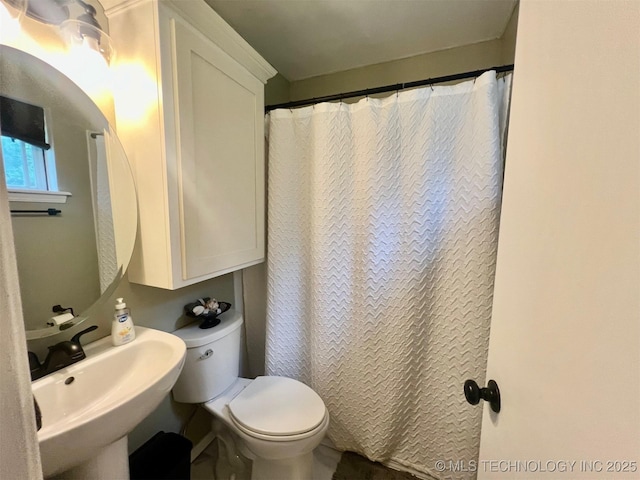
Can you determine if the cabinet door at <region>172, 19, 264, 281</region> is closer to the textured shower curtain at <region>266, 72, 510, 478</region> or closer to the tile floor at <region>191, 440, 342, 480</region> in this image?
the textured shower curtain at <region>266, 72, 510, 478</region>

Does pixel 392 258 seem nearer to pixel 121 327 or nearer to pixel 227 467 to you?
pixel 121 327

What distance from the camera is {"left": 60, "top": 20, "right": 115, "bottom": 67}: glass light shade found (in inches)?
35.8

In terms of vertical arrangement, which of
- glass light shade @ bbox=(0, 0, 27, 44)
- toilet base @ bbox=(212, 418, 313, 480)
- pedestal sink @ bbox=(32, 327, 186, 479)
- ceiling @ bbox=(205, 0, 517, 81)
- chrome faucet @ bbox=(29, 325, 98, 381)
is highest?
ceiling @ bbox=(205, 0, 517, 81)

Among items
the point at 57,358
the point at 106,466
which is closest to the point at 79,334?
the point at 57,358

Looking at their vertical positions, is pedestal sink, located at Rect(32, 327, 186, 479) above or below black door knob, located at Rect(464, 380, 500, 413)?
below

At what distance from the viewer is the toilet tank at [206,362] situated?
126cm

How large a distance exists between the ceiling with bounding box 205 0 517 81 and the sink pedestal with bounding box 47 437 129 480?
1821 mm

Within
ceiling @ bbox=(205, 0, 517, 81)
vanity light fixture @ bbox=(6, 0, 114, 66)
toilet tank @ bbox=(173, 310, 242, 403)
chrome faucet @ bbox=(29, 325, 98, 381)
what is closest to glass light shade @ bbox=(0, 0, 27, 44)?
vanity light fixture @ bbox=(6, 0, 114, 66)

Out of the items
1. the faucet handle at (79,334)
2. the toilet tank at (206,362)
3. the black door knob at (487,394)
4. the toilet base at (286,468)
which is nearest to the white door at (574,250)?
the black door knob at (487,394)

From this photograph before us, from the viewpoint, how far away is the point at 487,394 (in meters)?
0.67

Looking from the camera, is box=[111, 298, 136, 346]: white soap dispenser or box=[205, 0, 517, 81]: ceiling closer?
box=[111, 298, 136, 346]: white soap dispenser

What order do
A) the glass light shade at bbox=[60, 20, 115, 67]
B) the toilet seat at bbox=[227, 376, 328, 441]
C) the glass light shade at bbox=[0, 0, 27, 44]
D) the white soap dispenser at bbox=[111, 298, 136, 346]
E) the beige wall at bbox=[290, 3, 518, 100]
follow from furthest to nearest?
the beige wall at bbox=[290, 3, 518, 100], the toilet seat at bbox=[227, 376, 328, 441], the white soap dispenser at bbox=[111, 298, 136, 346], the glass light shade at bbox=[60, 20, 115, 67], the glass light shade at bbox=[0, 0, 27, 44]

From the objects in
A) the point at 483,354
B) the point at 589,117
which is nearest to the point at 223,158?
the point at 589,117

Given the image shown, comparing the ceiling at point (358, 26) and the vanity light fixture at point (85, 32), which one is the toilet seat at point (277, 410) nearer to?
the vanity light fixture at point (85, 32)
